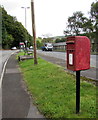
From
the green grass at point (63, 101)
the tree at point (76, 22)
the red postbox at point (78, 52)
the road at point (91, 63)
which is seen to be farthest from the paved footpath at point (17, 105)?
the tree at point (76, 22)

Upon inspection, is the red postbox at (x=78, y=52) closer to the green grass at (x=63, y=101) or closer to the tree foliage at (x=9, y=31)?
the green grass at (x=63, y=101)

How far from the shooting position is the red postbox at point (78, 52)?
14.1 ft

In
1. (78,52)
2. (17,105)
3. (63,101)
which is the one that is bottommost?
(17,105)

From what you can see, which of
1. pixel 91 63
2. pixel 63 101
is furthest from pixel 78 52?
pixel 91 63

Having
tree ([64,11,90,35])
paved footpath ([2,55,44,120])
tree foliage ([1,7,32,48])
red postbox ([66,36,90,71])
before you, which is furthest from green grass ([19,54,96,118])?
tree foliage ([1,7,32,48])

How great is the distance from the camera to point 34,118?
181 inches

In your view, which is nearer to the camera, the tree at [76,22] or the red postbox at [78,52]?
the red postbox at [78,52]

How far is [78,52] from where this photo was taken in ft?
14.2

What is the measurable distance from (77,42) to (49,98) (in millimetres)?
2323

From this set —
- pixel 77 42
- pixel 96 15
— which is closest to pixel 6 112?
pixel 77 42

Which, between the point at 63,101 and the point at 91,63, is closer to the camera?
the point at 63,101

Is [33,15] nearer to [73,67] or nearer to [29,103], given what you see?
[29,103]

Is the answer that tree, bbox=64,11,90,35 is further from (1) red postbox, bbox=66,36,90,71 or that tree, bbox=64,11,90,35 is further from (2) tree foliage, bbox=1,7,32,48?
(1) red postbox, bbox=66,36,90,71

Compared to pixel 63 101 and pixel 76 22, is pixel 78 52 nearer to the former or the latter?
pixel 63 101
